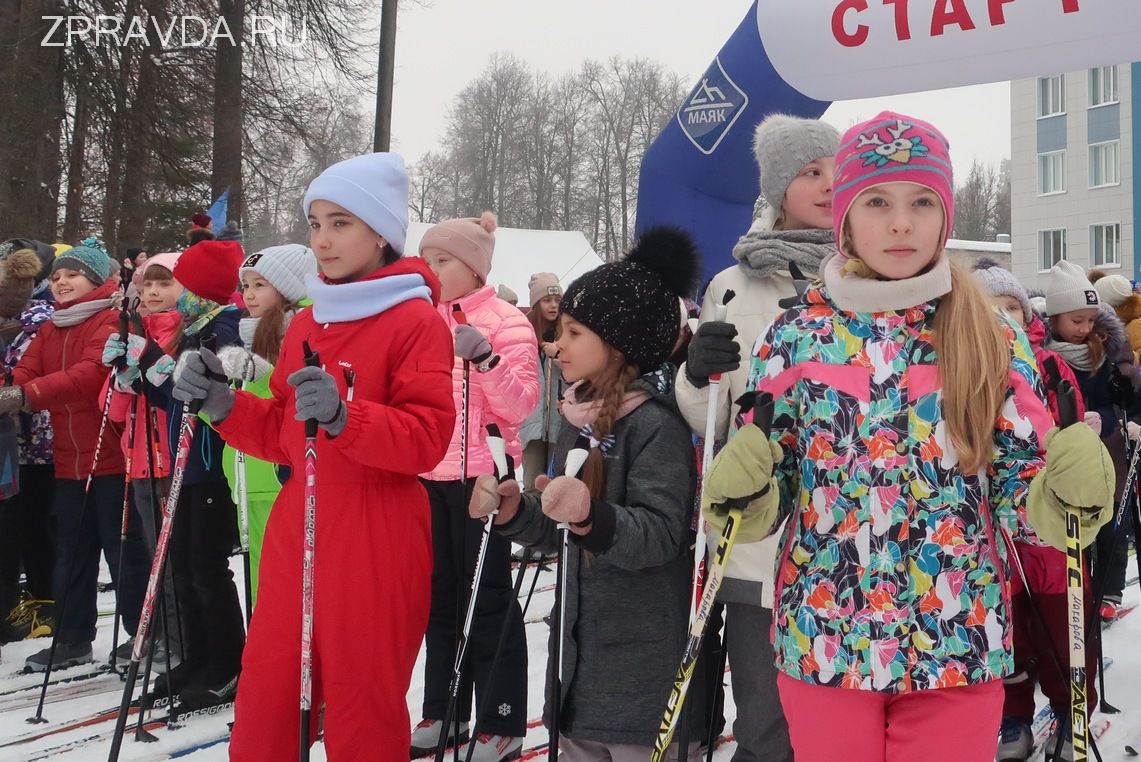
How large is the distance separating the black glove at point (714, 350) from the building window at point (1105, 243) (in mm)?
29769

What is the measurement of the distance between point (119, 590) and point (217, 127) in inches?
428

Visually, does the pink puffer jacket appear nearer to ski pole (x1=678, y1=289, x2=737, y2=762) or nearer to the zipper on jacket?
ski pole (x1=678, y1=289, x2=737, y2=762)

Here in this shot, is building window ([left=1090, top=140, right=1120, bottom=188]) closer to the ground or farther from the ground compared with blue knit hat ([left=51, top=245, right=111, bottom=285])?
farther from the ground

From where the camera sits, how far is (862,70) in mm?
3926

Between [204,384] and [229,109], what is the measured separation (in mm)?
12829

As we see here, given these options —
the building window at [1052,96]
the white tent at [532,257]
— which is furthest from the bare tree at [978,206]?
the white tent at [532,257]


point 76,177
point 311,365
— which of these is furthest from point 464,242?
point 76,177

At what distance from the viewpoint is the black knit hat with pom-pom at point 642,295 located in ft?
9.32

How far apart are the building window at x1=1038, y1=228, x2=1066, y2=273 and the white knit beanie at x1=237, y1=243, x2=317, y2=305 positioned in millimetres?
30225

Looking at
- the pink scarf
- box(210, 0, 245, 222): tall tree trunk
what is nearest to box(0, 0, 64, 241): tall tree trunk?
box(210, 0, 245, 222): tall tree trunk

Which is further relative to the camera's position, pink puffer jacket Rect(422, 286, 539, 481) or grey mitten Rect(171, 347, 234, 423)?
pink puffer jacket Rect(422, 286, 539, 481)

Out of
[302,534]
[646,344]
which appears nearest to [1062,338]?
[646,344]

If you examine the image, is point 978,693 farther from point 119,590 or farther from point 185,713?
point 119,590

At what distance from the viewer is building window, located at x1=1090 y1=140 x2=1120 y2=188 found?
28.9 meters
